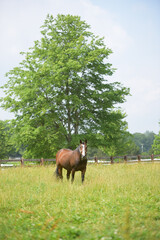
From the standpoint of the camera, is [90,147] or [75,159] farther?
[90,147]

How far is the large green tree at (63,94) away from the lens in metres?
19.5

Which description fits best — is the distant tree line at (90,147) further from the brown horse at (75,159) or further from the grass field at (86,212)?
the grass field at (86,212)

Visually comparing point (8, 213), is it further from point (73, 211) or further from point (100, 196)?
point (100, 196)

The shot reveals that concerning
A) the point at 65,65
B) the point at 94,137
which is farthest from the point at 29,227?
the point at 65,65

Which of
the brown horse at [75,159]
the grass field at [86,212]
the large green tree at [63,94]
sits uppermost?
the large green tree at [63,94]

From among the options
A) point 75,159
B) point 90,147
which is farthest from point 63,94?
point 75,159

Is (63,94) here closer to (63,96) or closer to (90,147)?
(63,96)

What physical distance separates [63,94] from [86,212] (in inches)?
586

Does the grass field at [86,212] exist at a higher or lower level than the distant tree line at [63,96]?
lower

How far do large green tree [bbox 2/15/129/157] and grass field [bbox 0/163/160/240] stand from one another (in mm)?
10631

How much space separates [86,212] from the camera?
604 centimetres

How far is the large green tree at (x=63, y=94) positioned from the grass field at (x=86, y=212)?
34.9 ft

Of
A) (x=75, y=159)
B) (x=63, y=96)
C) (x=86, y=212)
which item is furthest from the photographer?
(x=63, y=96)

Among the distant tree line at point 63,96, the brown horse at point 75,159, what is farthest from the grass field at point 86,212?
the distant tree line at point 63,96
